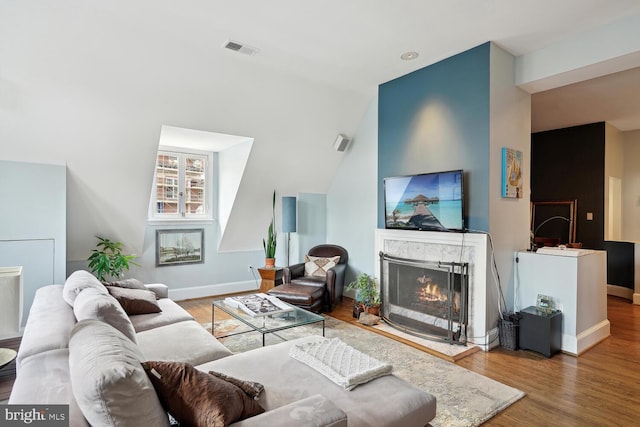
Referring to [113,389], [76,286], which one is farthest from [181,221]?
[113,389]

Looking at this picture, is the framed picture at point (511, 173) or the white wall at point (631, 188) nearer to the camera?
the framed picture at point (511, 173)

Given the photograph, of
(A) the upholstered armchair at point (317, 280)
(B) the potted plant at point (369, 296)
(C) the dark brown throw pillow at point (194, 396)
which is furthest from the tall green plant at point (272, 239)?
(C) the dark brown throw pillow at point (194, 396)

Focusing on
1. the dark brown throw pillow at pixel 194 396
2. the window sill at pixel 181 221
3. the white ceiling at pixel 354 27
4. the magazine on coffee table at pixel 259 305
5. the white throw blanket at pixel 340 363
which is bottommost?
the magazine on coffee table at pixel 259 305

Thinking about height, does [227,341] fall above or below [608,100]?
below

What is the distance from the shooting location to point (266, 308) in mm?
3412

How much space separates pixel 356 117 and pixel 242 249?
9.05 feet

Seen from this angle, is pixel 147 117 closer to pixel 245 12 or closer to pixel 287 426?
pixel 245 12

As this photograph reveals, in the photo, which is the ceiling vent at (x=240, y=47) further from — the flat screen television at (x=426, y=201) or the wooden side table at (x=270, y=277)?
the wooden side table at (x=270, y=277)

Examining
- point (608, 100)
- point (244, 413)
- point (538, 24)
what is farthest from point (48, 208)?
point (608, 100)

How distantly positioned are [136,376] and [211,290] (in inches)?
182

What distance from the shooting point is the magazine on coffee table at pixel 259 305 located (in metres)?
3.32

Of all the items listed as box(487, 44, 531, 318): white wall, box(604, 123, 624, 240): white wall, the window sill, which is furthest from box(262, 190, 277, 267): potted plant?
box(604, 123, 624, 240): white wall

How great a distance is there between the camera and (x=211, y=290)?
560 centimetres

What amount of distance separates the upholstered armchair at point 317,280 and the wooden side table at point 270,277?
299 mm
